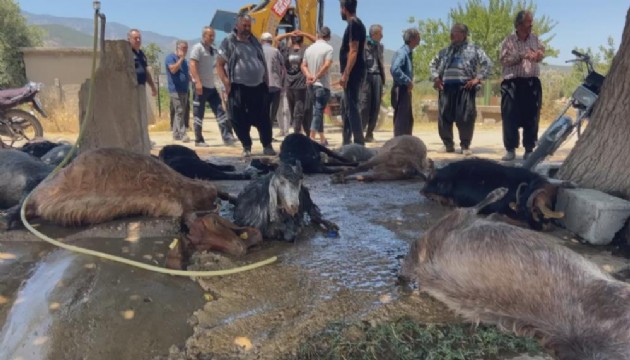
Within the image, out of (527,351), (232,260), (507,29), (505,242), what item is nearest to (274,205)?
(232,260)

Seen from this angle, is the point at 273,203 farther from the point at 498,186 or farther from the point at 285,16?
the point at 285,16

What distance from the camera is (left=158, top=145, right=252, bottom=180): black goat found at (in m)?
5.70

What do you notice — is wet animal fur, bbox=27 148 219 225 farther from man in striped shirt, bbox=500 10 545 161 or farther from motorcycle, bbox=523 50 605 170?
man in striped shirt, bbox=500 10 545 161

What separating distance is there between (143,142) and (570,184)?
172 inches

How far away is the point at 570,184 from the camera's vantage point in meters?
4.05

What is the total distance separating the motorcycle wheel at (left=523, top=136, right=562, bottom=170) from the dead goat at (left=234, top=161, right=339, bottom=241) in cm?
279

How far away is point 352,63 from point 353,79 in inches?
11.4

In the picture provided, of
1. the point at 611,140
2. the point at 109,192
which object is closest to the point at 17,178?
the point at 109,192

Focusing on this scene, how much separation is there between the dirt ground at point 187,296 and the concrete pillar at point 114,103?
202 centimetres

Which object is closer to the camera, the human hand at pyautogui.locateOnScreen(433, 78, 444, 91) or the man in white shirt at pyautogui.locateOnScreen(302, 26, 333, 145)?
the human hand at pyautogui.locateOnScreen(433, 78, 444, 91)

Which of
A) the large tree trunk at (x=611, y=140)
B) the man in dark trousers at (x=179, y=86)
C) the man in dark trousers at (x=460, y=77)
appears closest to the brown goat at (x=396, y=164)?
the large tree trunk at (x=611, y=140)

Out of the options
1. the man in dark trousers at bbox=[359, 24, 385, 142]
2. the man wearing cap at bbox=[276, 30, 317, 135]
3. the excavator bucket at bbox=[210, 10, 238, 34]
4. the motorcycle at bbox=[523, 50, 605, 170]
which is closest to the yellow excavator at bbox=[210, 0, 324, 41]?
the excavator bucket at bbox=[210, 10, 238, 34]

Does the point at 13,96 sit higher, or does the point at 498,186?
the point at 13,96

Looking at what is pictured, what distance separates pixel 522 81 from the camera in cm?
731
